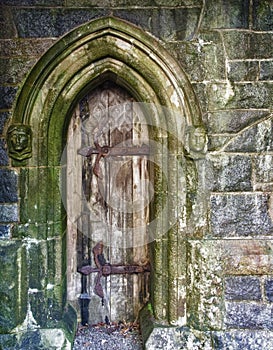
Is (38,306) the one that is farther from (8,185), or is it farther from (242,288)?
(242,288)

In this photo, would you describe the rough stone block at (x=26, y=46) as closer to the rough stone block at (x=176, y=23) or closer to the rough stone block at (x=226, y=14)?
the rough stone block at (x=176, y=23)

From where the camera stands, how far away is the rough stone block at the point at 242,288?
330 cm

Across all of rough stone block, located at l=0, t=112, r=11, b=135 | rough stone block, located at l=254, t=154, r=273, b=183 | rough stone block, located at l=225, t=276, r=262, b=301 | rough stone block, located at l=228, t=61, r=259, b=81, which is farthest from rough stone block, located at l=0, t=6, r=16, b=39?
rough stone block, located at l=225, t=276, r=262, b=301

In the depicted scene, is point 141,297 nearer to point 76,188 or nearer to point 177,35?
point 76,188

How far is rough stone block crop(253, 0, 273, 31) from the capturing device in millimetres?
3312

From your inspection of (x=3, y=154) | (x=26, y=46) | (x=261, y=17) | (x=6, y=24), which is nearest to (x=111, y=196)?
(x=3, y=154)

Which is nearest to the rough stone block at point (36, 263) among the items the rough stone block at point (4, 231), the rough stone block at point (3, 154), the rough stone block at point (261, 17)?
the rough stone block at point (4, 231)

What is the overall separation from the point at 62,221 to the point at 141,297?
1008 millimetres

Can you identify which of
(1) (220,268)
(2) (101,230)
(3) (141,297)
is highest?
(2) (101,230)

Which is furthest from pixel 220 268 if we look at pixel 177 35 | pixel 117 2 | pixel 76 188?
pixel 117 2

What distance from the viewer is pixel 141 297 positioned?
377 centimetres

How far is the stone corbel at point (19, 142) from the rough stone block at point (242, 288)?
5.95 ft

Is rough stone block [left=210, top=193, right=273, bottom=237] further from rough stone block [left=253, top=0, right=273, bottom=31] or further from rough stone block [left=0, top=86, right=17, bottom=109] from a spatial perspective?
rough stone block [left=0, top=86, right=17, bottom=109]

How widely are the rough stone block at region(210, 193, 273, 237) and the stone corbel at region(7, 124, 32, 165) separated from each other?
1.46m
